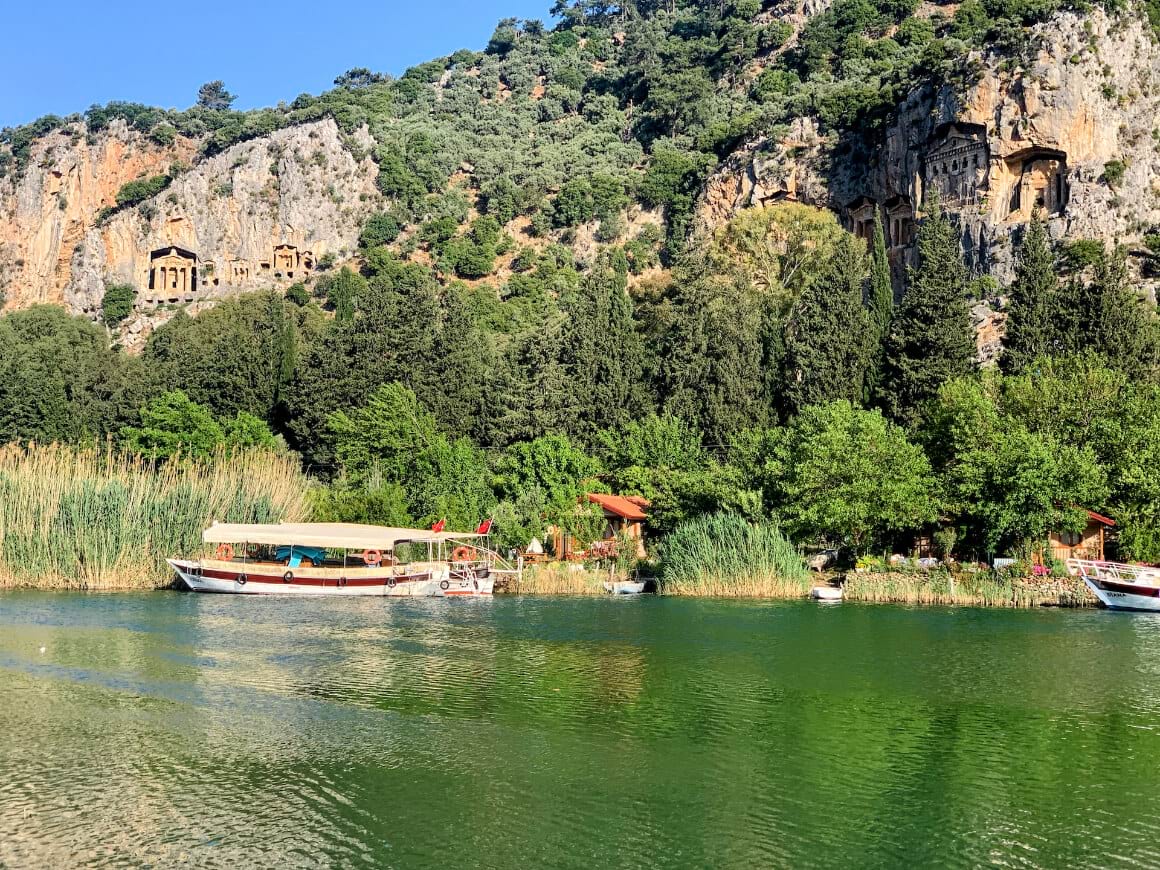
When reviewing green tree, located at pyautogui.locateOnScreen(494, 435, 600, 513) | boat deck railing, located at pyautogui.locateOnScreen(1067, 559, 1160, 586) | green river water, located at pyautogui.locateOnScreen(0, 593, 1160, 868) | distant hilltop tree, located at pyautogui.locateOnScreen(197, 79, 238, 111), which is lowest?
green river water, located at pyautogui.locateOnScreen(0, 593, 1160, 868)

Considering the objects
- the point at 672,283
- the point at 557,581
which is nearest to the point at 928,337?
the point at 672,283

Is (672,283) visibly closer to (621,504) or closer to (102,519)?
(621,504)

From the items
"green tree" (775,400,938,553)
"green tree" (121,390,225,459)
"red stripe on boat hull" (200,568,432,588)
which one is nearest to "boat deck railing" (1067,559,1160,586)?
"green tree" (775,400,938,553)

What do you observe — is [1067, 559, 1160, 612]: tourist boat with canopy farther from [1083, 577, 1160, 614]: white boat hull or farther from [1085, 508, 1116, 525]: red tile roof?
[1085, 508, 1116, 525]: red tile roof

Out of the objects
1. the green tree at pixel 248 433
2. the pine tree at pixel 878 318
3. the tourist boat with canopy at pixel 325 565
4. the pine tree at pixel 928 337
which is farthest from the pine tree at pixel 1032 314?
the green tree at pixel 248 433

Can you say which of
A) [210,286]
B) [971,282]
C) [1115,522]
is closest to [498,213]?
[210,286]

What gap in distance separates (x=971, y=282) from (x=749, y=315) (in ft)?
69.5

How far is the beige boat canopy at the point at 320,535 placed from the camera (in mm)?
46625

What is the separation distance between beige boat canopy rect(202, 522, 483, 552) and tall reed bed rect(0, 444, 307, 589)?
1375 mm

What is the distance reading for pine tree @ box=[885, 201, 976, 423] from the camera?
61219 mm

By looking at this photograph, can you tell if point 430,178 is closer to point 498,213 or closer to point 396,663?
point 498,213

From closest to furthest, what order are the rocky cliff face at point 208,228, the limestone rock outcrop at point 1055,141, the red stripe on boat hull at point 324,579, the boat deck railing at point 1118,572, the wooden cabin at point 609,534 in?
the boat deck railing at point 1118,572
the red stripe on boat hull at point 324,579
the wooden cabin at point 609,534
the limestone rock outcrop at point 1055,141
the rocky cliff face at point 208,228

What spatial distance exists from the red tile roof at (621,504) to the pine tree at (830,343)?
10949mm

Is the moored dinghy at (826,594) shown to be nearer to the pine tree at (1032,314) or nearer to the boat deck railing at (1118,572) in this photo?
the boat deck railing at (1118,572)
